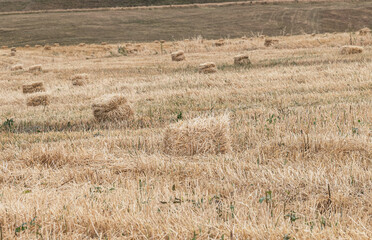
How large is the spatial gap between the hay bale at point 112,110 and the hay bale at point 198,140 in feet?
12.5

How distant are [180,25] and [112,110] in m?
55.3

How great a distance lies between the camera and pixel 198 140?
605 centimetres

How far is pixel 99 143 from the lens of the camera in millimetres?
6887

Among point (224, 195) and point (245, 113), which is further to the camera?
point (245, 113)

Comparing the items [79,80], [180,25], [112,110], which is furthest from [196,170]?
[180,25]

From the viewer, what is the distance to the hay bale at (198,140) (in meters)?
6.03

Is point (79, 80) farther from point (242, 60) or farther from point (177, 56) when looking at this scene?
point (242, 60)

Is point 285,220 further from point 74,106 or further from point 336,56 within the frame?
point 336,56

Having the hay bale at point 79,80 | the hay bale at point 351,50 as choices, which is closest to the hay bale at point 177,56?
the hay bale at point 79,80

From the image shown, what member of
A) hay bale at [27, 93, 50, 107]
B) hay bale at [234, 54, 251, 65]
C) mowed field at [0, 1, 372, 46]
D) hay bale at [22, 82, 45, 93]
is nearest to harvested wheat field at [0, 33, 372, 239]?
hay bale at [27, 93, 50, 107]

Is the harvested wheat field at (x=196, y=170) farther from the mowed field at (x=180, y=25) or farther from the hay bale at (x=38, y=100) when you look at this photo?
the mowed field at (x=180, y=25)

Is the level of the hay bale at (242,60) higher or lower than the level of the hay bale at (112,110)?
lower

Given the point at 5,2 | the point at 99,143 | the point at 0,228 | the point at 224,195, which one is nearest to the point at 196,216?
the point at 224,195

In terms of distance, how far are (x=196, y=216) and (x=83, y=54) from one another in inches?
1352
